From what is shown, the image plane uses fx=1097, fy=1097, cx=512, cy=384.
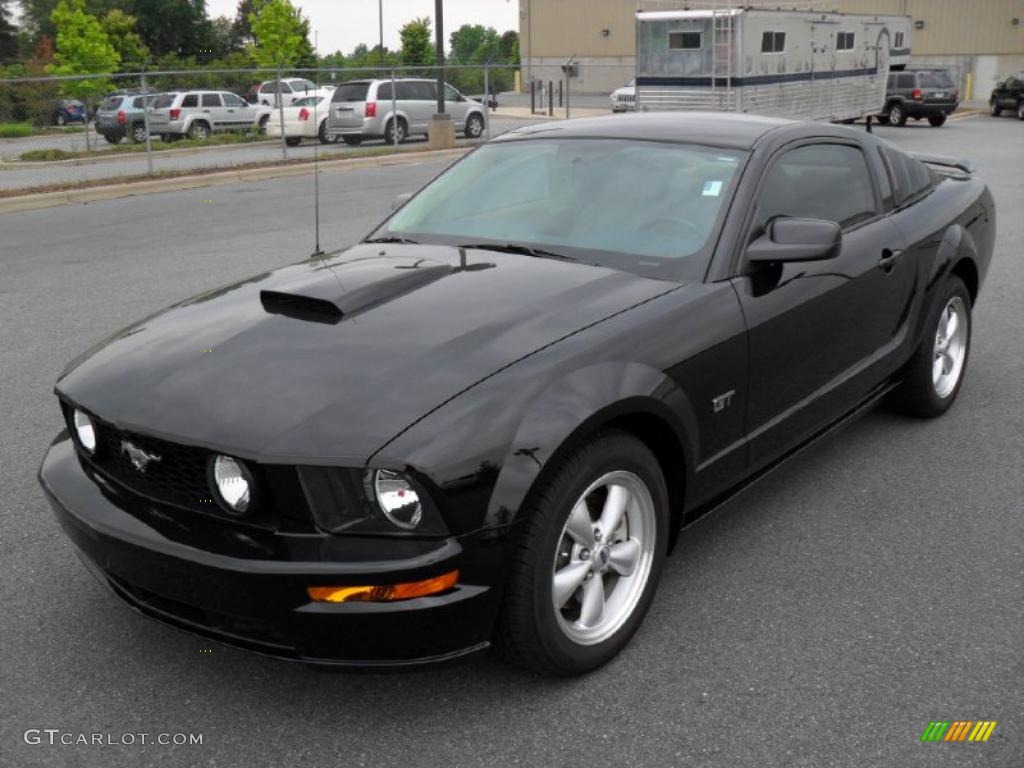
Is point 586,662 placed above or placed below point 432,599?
below

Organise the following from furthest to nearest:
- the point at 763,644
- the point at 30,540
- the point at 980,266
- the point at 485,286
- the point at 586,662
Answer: the point at 980,266 → the point at 30,540 → the point at 485,286 → the point at 763,644 → the point at 586,662

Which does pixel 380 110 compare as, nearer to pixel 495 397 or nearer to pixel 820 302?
pixel 820 302

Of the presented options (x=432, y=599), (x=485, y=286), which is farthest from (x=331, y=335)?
(x=432, y=599)

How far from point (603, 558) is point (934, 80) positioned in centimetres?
3294

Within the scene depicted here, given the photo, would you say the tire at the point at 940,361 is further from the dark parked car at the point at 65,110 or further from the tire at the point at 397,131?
the dark parked car at the point at 65,110

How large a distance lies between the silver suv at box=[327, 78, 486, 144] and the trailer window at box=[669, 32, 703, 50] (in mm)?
6354

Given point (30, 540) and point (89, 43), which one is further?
point (89, 43)

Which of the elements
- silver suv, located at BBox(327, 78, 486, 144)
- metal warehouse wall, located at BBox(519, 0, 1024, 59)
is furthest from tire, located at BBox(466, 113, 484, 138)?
metal warehouse wall, located at BBox(519, 0, 1024, 59)

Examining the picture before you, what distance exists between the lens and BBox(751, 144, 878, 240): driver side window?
408 centimetres

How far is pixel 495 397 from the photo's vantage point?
2869mm

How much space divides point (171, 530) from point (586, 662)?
1199 millimetres

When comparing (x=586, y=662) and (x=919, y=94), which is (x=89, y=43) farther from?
(x=586, y=662)

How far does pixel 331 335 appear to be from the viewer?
3227 mm

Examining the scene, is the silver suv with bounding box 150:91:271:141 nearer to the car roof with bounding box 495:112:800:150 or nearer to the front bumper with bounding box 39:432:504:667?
the car roof with bounding box 495:112:800:150
